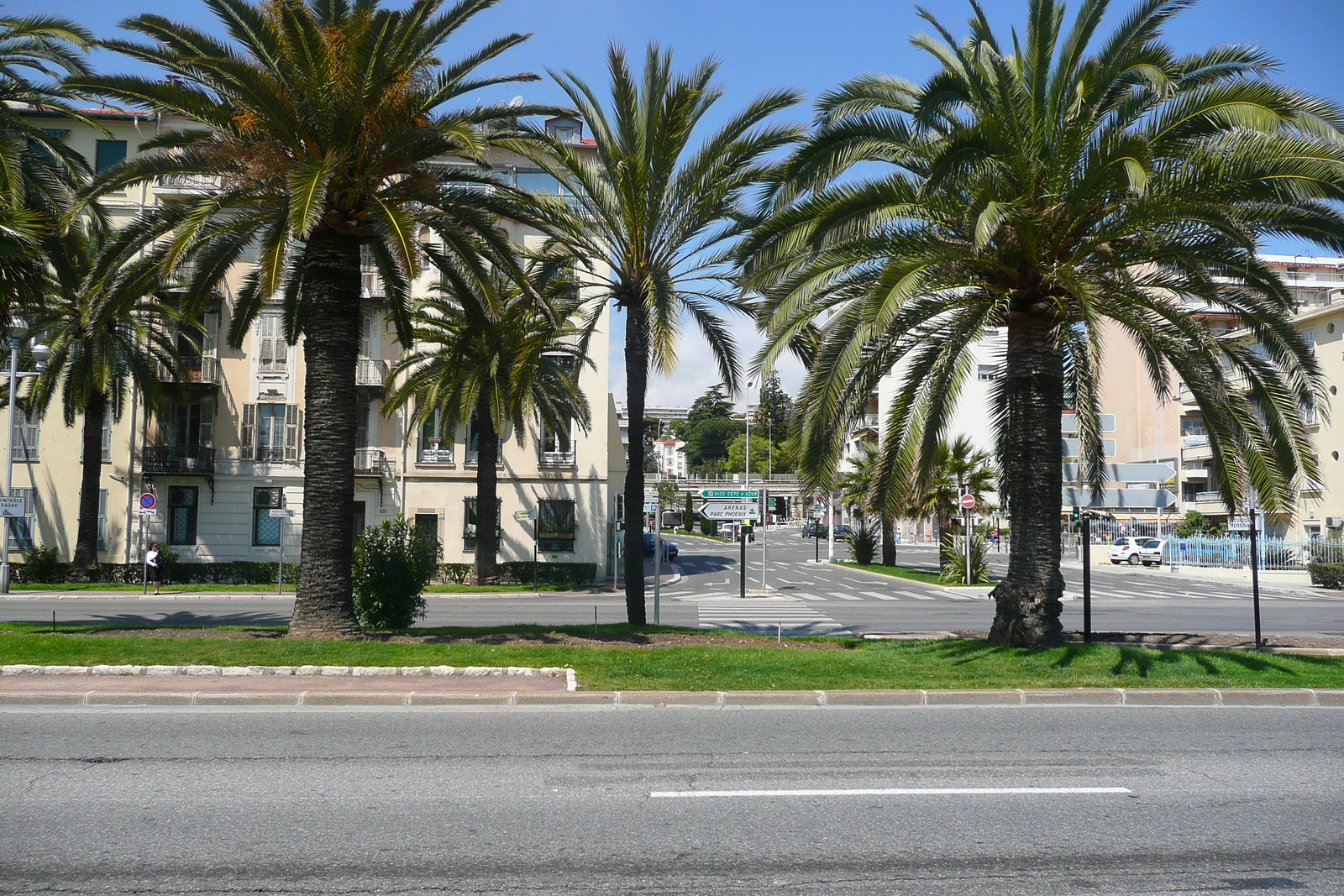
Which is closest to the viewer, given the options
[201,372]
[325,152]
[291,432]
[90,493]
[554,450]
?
[325,152]

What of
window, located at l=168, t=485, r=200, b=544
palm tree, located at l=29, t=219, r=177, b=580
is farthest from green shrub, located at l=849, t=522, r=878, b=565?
palm tree, located at l=29, t=219, r=177, b=580

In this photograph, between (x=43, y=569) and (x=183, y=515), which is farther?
(x=183, y=515)

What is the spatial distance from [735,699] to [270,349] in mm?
32638

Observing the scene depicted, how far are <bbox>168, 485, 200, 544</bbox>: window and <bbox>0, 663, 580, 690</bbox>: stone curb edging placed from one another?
27.9 meters

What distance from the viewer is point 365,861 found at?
5.30 m

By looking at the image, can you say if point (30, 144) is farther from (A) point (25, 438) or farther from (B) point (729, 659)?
(A) point (25, 438)

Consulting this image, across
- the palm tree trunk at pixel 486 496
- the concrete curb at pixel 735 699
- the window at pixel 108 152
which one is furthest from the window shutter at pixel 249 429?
the concrete curb at pixel 735 699

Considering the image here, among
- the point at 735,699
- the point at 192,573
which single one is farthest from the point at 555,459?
the point at 735,699

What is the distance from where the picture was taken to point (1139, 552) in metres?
50.4

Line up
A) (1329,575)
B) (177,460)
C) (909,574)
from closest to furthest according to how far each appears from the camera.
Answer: (1329,575) < (177,460) < (909,574)

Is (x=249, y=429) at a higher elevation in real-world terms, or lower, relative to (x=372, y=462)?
higher

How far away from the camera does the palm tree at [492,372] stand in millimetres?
16203

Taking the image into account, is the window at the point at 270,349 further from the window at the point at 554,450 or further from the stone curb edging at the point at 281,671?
the stone curb edging at the point at 281,671

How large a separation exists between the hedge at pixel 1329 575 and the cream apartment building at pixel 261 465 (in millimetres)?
26890
